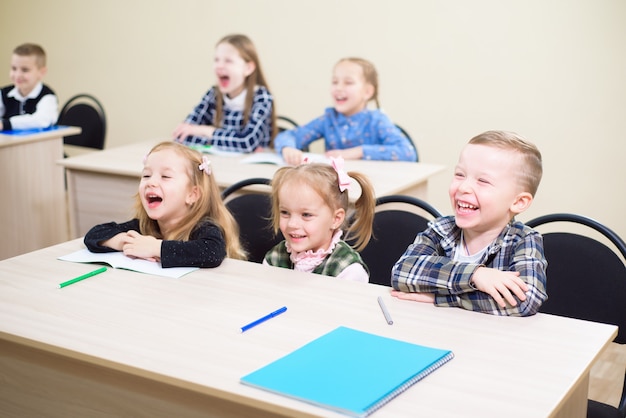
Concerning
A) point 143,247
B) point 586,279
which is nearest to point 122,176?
point 143,247

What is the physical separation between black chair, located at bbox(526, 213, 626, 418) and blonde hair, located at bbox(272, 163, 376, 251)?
18.3 inches

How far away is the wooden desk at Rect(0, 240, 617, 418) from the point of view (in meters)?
1.33

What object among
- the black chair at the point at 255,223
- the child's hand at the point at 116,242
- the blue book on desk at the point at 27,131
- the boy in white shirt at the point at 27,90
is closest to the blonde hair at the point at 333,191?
the black chair at the point at 255,223

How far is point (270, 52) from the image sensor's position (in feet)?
16.0

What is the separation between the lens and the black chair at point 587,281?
1955mm

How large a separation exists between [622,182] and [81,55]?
363 centimetres

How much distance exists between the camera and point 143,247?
206cm

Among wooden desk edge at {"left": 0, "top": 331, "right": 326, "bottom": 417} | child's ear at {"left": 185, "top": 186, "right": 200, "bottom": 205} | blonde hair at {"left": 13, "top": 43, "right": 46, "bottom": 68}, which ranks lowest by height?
wooden desk edge at {"left": 0, "top": 331, "right": 326, "bottom": 417}

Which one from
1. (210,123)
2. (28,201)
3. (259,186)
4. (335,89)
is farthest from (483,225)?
(28,201)

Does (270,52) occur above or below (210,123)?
above

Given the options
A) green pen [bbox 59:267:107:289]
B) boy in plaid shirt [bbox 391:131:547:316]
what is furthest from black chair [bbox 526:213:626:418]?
green pen [bbox 59:267:107:289]

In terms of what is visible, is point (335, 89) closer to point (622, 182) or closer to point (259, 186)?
point (259, 186)

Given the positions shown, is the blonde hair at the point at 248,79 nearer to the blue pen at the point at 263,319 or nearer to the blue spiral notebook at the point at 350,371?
the blue pen at the point at 263,319

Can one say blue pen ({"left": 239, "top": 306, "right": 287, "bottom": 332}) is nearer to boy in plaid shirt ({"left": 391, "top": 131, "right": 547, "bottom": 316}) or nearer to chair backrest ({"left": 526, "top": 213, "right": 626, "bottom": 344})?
boy in plaid shirt ({"left": 391, "top": 131, "right": 547, "bottom": 316})
